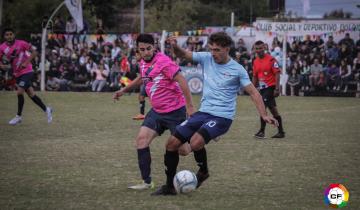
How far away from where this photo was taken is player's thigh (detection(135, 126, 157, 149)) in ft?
25.2

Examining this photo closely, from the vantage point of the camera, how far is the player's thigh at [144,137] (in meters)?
7.68

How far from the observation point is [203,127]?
7.39 m

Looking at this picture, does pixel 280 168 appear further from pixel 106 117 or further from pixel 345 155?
pixel 106 117

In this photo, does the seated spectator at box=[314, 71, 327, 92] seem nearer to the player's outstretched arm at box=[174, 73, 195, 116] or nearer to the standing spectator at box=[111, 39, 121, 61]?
the standing spectator at box=[111, 39, 121, 61]

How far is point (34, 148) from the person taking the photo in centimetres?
1115

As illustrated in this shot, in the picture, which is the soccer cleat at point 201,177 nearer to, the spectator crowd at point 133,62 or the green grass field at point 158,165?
the green grass field at point 158,165

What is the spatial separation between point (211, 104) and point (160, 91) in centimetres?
71

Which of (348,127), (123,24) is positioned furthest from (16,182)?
(123,24)

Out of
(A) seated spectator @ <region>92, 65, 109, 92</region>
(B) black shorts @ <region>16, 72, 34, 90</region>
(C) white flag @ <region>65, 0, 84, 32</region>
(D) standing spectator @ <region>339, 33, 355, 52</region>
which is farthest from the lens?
(C) white flag @ <region>65, 0, 84, 32</region>

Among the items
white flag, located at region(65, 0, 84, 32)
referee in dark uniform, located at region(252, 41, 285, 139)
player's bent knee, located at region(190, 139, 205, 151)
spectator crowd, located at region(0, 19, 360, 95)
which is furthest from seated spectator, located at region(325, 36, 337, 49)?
player's bent knee, located at region(190, 139, 205, 151)

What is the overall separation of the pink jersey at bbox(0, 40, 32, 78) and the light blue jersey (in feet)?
27.6

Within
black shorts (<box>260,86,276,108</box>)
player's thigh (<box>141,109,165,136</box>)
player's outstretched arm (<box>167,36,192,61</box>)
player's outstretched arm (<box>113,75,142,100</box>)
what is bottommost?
black shorts (<box>260,86,276,108</box>)

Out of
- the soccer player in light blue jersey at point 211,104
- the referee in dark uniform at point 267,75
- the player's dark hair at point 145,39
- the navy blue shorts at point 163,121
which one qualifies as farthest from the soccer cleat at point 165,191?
the referee in dark uniform at point 267,75

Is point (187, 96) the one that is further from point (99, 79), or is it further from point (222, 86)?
point (99, 79)
